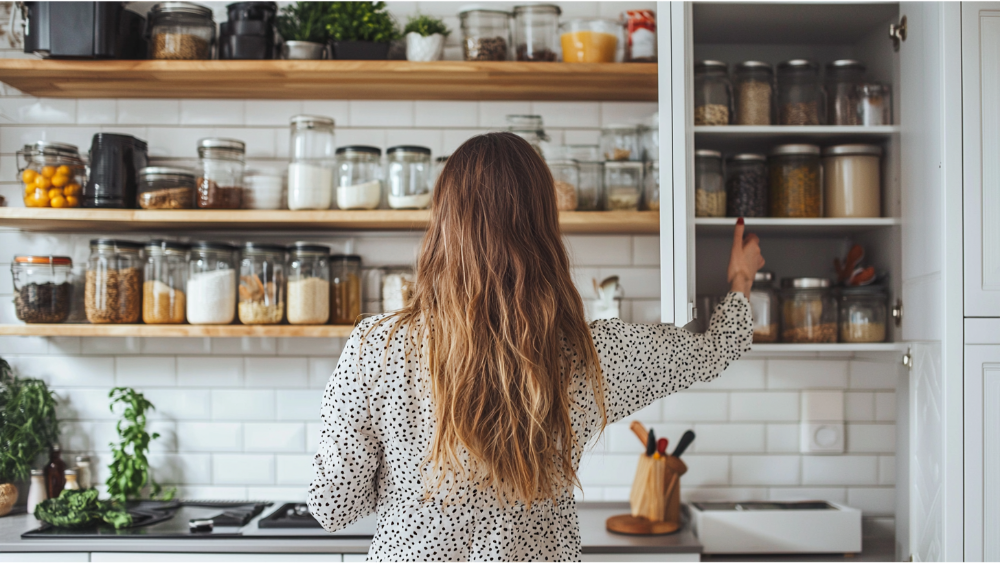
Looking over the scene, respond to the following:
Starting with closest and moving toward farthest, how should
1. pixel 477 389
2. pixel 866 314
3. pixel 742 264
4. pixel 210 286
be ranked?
pixel 477 389, pixel 742 264, pixel 866 314, pixel 210 286

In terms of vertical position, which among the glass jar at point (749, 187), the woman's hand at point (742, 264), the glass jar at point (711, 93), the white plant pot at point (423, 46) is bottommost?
the woman's hand at point (742, 264)

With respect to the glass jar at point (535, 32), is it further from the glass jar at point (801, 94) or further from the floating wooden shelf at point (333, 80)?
the glass jar at point (801, 94)

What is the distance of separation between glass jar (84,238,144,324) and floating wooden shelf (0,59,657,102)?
1.69 feet

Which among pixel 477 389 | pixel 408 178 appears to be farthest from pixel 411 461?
pixel 408 178

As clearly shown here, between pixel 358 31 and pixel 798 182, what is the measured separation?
52.8 inches

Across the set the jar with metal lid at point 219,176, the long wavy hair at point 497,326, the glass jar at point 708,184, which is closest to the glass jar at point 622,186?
the glass jar at point 708,184

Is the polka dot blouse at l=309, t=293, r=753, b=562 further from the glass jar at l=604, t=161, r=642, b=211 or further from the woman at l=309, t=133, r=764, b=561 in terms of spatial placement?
the glass jar at l=604, t=161, r=642, b=211

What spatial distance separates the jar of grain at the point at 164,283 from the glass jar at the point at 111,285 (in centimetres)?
3

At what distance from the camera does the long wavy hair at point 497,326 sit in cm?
115

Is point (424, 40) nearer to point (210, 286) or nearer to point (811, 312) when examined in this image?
point (210, 286)

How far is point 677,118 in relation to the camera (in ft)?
4.68

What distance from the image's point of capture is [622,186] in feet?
6.86

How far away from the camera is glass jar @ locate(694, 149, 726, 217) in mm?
1940

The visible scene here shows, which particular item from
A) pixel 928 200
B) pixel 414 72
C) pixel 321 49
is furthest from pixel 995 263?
pixel 321 49
